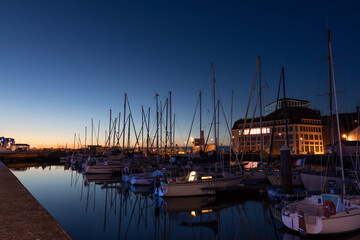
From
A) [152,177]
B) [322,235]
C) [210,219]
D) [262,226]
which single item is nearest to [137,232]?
[210,219]

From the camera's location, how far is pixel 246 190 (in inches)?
1098

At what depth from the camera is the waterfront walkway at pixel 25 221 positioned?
23.9 feet

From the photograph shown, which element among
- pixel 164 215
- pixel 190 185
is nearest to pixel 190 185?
pixel 190 185

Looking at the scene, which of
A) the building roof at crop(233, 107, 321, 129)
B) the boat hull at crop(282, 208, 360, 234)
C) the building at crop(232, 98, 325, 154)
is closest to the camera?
the boat hull at crop(282, 208, 360, 234)

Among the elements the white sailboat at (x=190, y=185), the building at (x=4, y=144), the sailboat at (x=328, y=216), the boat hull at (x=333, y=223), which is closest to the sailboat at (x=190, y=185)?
the white sailboat at (x=190, y=185)

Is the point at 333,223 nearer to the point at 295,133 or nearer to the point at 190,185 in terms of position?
the point at 190,185

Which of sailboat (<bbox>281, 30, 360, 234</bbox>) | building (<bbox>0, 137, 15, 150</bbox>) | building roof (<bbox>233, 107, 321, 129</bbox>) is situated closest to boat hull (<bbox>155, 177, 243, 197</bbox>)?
sailboat (<bbox>281, 30, 360, 234</bbox>)

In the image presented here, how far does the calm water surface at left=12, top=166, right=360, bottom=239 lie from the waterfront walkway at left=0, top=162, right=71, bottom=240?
530 cm

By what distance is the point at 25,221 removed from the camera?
856 cm

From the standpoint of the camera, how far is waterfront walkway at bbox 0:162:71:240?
7.30 meters

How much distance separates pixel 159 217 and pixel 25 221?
1274cm

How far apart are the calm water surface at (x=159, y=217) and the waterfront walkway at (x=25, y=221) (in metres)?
5.30

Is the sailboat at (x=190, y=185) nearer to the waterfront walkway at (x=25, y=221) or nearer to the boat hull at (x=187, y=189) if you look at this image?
the boat hull at (x=187, y=189)

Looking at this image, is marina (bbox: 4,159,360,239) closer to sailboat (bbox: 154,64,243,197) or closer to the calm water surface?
the calm water surface
